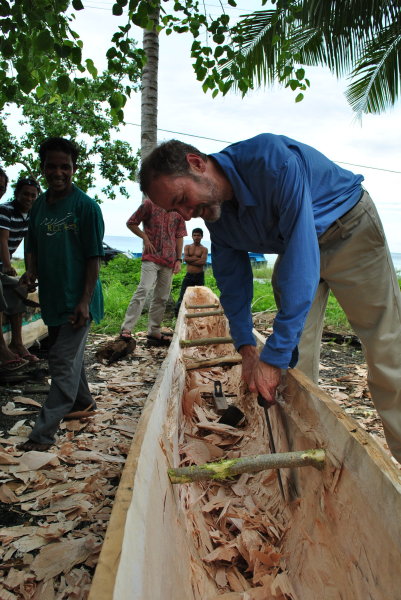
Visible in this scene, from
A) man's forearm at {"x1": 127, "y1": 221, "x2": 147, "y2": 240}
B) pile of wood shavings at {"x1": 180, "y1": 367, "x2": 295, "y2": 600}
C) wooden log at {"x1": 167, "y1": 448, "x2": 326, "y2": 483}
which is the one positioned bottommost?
pile of wood shavings at {"x1": 180, "y1": 367, "x2": 295, "y2": 600}

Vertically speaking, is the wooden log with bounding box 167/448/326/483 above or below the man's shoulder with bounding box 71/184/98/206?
below

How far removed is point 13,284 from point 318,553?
3415 mm

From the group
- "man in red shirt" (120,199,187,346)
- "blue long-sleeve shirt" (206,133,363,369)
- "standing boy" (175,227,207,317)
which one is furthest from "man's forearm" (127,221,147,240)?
"blue long-sleeve shirt" (206,133,363,369)

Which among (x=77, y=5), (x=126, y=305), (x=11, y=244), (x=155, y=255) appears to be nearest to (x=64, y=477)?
(x=11, y=244)

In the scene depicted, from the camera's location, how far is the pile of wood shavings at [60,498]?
62.6 inches

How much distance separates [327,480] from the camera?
4.79 ft

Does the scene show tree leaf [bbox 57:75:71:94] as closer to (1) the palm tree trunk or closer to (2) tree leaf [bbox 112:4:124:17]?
(2) tree leaf [bbox 112:4:124:17]

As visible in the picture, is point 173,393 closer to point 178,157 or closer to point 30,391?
point 178,157

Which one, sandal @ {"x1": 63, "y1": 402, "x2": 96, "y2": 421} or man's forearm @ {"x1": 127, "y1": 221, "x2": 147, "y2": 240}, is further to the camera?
man's forearm @ {"x1": 127, "y1": 221, "x2": 147, "y2": 240}

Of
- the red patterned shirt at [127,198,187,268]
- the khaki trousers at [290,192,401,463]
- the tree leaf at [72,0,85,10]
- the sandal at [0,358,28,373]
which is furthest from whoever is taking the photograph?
the red patterned shirt at [127,198,187,268]

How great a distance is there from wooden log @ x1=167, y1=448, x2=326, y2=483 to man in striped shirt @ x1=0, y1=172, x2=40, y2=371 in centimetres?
282

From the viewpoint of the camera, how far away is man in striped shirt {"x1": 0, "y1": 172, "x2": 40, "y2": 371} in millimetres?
3783

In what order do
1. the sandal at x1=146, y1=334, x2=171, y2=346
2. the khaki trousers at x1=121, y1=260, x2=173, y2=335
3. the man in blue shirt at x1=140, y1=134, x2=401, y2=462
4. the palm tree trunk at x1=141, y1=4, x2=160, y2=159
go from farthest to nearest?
the palm tree trunk at x1=141, y1=4, x2=160, y2=159 < the sandal at x1=146, y1=334, x2=171, y2=346 < the khaki trousers at x1=121, y1=260, x2=173, y2=335 < the man in blue shirt at x1=140, y1=134, x2=401, y2=462

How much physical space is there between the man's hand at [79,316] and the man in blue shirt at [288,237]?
2.98 feet
